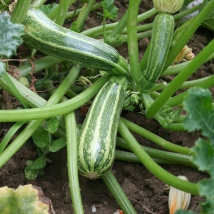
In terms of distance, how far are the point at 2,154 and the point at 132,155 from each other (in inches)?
26.0

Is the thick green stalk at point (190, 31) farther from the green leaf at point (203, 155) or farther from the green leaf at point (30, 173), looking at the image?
the green leaf at point (30, 173)

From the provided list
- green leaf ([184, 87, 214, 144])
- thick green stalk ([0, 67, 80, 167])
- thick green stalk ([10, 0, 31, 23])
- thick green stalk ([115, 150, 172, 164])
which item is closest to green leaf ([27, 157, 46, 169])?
thick green stalk ([0, 67, 80, 167])

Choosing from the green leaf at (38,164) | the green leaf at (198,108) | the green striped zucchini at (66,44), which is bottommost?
the green leaf at (38,164)

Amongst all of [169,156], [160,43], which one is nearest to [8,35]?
[160,43]

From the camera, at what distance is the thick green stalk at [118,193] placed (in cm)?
187

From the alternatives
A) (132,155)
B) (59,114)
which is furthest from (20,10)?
(132,155)

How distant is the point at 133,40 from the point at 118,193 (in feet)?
2.30

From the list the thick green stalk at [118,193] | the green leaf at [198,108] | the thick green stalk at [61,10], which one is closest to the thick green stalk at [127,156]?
the thick green stalk at [118,193]

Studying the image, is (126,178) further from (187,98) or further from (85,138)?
(187,98)

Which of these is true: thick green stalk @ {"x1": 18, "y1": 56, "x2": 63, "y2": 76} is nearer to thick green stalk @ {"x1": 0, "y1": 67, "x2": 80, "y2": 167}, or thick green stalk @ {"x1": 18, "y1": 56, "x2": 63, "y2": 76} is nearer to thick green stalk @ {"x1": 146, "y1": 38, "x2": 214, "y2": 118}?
thick green stalk @ {"x1": 0, "y1": 67, "x2": 80, "y2": 167}

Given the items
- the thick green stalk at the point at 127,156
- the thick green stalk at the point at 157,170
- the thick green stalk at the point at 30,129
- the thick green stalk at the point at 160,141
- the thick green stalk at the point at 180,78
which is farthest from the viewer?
the thick green stalk at the point at 127,156

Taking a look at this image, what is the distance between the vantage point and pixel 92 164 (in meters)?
1.84

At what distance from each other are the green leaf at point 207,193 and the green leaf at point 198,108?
Answer: 0.16 meters

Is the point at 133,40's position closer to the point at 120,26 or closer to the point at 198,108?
the point at 120,26
